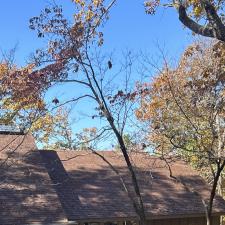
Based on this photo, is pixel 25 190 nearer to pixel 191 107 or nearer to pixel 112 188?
pixel 112 188

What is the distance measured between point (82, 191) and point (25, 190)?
3119 millimetres

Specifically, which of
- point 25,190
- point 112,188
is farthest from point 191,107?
point 25,190

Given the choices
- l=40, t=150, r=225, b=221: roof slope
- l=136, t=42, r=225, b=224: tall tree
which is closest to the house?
l=40, t=150, r=225, b=221: roof slope

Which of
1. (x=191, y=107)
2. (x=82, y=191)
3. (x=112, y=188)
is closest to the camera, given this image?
(x=191, y=107)

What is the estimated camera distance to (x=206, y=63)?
20.0 metres

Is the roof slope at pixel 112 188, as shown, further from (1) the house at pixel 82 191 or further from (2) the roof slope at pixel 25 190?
(2) the roof slope at pixel 25 190

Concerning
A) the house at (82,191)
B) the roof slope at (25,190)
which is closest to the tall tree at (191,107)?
the house at (82,191)

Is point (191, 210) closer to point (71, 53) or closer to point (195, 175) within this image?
point (195, 175)

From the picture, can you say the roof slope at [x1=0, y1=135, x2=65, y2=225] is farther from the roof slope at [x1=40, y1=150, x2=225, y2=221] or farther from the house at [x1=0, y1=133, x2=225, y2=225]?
the roof slope at [x1=40, y1=150, x2=225, y2=221]

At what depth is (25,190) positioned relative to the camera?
18484mm

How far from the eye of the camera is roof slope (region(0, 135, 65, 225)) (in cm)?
1711

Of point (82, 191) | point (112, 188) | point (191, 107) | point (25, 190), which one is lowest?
point (25, 190)

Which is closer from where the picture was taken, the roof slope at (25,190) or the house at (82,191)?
the roof slope at (25,190)

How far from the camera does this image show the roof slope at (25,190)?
17109mm
